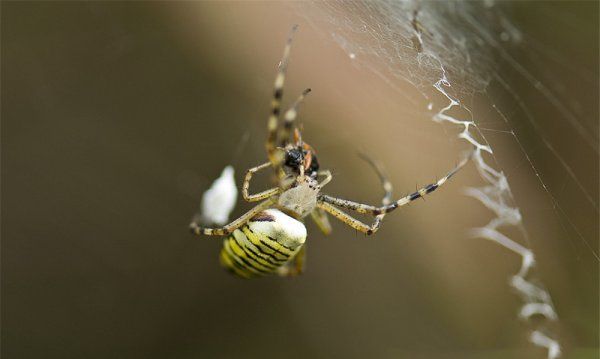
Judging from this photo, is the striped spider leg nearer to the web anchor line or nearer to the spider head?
the spider head

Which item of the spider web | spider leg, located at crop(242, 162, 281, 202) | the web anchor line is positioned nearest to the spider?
spider leg, located at crop(242, 162, 281, 202)

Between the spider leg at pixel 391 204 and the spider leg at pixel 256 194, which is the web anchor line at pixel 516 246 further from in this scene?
the spider leg at pixel 256 194

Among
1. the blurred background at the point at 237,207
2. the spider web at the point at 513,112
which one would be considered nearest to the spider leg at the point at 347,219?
the spider web at the point at 513,112

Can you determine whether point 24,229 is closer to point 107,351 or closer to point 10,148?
point 10,148

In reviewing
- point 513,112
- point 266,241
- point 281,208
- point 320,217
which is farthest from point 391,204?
point 513,112

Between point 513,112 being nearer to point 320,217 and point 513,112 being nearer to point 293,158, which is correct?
point 320,217

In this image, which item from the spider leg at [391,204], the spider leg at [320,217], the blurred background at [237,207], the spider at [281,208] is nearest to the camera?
the spider at [281,208]

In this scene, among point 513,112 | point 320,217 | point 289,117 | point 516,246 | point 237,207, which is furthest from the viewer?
point 237,207
